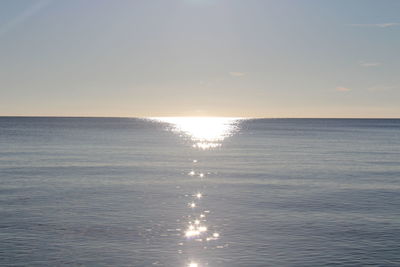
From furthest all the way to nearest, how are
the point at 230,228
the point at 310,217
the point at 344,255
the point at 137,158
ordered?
1. the point at 137,158
2. the point at 310,217
3. the point at 230,228
4. the point at 344,255

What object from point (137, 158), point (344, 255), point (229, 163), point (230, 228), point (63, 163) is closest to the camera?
point (344, 255)

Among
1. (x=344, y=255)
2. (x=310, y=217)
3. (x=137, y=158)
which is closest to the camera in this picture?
(x=344, y=255)

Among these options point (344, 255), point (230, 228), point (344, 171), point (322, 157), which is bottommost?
point (344, 255)

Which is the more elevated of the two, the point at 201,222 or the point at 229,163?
the point at 229,163

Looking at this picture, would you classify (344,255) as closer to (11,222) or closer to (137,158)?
(11,222)

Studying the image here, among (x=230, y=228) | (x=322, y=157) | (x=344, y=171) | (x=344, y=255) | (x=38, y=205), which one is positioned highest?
(x=322, y=157)

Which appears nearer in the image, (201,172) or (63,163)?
(201,172)

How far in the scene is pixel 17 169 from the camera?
57.4 meters

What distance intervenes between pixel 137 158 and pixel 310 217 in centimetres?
4804

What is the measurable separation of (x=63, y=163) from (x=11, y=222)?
1406 inches

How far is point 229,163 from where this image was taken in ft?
232

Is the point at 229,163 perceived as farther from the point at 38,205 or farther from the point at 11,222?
the point at 11,222

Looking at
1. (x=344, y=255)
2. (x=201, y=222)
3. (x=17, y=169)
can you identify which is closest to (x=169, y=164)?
(x=17, y=169)

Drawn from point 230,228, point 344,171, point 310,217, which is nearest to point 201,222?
point 230,228
